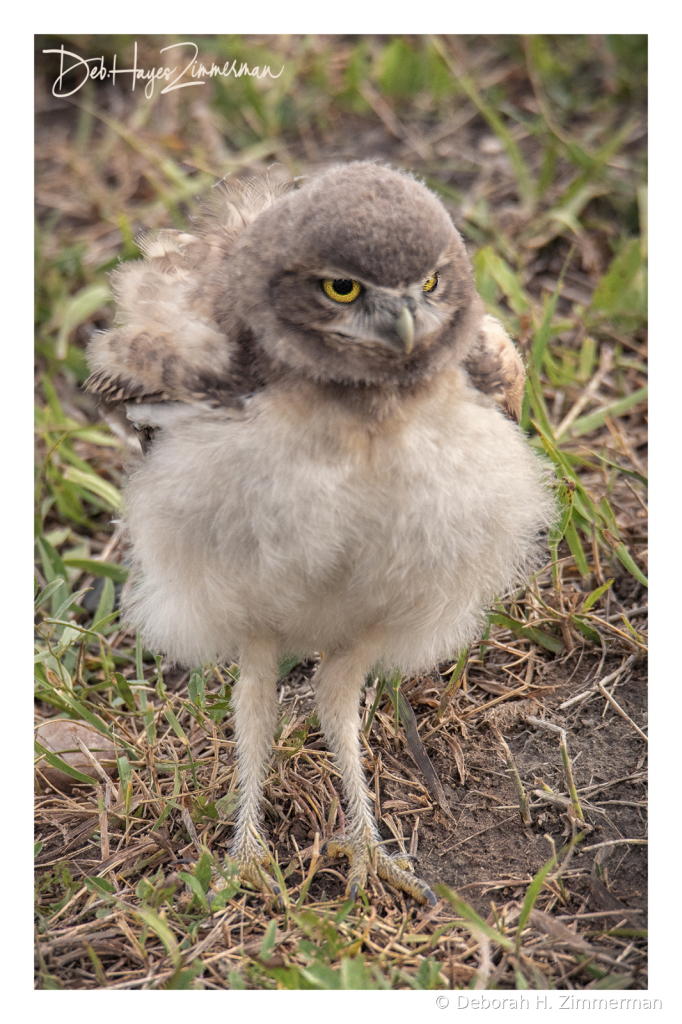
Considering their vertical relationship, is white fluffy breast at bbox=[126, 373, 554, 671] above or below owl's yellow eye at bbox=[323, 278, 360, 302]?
below

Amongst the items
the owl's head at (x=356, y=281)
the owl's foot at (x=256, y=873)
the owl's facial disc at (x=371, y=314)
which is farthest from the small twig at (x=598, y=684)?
the owl's facial disc at (x=371, y=314)

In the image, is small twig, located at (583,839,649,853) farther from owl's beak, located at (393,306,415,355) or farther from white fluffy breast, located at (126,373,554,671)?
owl's beak, located at (393,306,415,355)

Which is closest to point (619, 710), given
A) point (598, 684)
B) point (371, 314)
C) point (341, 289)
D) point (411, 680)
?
point (598, 684)

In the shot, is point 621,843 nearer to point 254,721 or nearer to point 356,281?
point 254,721

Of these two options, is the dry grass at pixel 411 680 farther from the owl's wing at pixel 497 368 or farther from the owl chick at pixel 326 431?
the owl's wing at pixel 497 368

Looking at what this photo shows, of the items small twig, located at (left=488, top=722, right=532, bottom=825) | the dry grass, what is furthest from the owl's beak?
small twig, located at (left=488, top=722, right=532, bottom=825)
